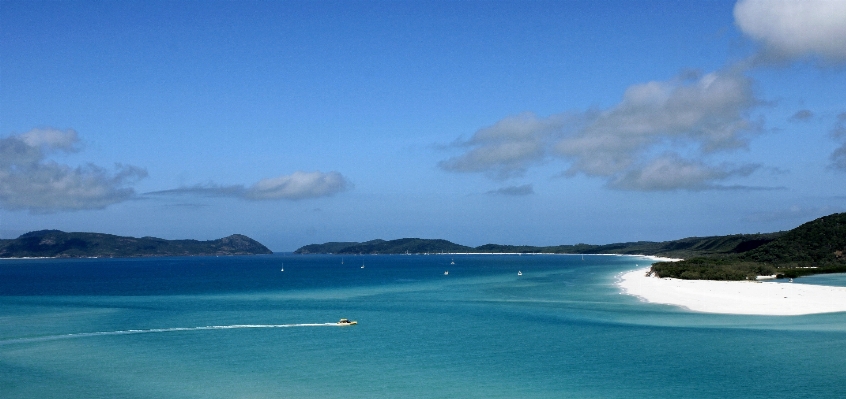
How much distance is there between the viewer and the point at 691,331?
42250mm

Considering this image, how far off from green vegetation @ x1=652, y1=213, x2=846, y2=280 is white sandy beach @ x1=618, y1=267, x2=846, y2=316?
23.8ft

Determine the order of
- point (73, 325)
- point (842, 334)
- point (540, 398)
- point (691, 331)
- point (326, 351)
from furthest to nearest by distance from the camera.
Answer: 1. point (73, 325)
2. point (691, 331)
3. point (842, 334)
4. point (326, 351)
5. point (540, 398)

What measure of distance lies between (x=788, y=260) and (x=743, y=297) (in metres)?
65.4

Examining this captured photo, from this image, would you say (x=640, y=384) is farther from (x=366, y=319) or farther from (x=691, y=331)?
(x=366, y=319)

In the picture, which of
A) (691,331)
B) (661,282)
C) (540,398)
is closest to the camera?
(540,398)

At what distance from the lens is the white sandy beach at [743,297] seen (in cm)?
5319

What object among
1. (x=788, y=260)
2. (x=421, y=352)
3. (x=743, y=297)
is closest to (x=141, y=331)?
(x=421, y=352)

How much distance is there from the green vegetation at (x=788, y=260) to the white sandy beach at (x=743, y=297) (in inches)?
286

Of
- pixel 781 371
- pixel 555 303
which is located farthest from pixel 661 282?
pixel 781 371

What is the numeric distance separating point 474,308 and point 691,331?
22.1 metres

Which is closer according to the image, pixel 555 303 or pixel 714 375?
pixel 714 375

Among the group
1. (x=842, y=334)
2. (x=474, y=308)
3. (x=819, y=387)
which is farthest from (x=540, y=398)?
(x=474, y=308)

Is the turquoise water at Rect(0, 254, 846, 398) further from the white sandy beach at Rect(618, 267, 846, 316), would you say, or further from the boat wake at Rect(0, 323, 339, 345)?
the white sandy beach at Rect(618, 267, 846, 316)

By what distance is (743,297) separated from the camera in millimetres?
61781
